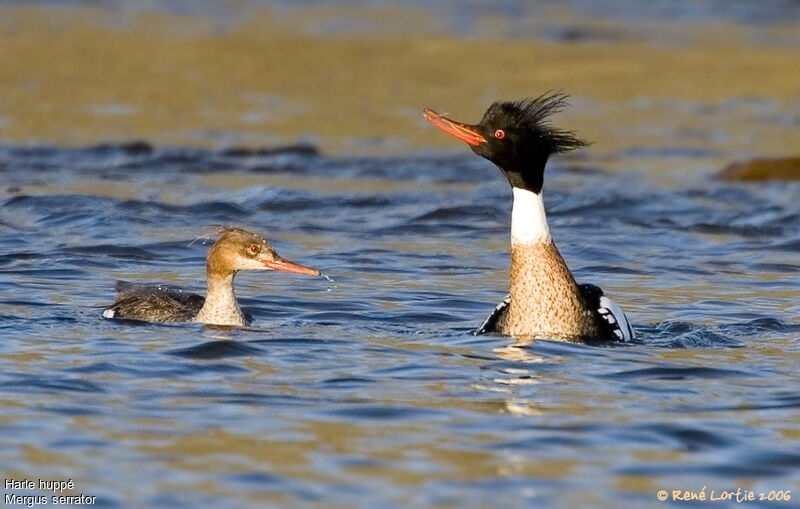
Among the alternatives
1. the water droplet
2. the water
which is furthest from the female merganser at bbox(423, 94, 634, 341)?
the water droplet

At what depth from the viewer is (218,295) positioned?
414 inches

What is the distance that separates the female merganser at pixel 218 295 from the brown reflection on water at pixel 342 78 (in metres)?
9.11

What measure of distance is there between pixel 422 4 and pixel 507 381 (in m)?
26.1

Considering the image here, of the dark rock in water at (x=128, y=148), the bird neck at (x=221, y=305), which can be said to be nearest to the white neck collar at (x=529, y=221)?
the bird neck at (x=221, y=305)

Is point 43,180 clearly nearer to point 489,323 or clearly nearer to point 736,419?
point 489,323

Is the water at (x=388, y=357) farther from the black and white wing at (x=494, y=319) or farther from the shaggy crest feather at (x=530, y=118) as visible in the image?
the shaggy crest feather at (x=530, y=118)

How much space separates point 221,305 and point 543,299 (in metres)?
2.10

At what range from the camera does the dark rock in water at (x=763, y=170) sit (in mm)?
18188

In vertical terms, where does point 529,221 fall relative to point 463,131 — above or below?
below

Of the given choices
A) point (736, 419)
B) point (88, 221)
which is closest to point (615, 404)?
point (736, 419)

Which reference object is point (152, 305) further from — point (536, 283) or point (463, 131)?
point (536, 283)

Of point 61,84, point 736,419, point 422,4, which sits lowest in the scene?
point 736,419

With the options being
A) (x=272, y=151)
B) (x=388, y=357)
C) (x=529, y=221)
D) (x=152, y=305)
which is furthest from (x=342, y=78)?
(x=388, y=357)

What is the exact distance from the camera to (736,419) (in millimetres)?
8164
